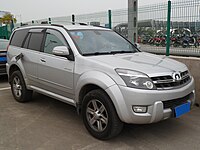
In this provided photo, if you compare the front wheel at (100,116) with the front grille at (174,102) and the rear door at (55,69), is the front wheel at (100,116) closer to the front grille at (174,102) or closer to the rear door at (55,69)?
the rear door at (55,69)

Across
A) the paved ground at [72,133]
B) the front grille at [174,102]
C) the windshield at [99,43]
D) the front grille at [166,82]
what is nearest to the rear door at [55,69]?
the windshield at [99,43]

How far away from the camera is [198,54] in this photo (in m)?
5.26

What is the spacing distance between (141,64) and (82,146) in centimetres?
144

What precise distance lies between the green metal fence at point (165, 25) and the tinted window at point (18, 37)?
0.83 meters

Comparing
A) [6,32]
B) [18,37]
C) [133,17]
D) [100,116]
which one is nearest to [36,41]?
[18,37]

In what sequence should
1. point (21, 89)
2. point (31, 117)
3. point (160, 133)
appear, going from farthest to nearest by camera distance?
1. point (21, 89)
2. point (31, 117)
3. point (160, 133)

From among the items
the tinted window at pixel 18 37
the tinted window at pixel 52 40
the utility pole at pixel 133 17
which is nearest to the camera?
the tinted window at pixel 52 40

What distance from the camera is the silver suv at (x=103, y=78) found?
9.34 ft

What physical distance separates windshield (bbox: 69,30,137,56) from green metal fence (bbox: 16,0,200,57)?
0.83 meters

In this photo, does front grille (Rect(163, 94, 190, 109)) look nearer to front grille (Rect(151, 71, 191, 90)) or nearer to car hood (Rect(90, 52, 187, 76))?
front grille (Rect(151, 71, 191, 90))

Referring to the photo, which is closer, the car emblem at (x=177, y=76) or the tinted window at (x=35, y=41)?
the car emblem at (x=177, y=76)

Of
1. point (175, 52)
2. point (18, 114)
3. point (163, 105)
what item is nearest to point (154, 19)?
point (175, 52)

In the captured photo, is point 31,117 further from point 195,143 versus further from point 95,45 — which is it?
point 195,143

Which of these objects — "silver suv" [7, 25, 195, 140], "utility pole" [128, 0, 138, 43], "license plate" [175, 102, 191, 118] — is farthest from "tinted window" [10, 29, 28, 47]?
"license plate" [175, 102, 191, 118]
